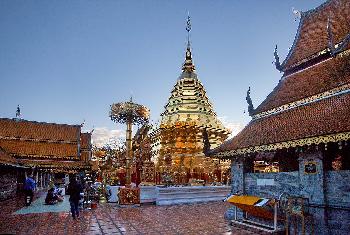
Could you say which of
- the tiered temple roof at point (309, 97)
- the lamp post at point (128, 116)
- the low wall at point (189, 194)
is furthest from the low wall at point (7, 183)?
the tiered temple roof at point (309, 97)

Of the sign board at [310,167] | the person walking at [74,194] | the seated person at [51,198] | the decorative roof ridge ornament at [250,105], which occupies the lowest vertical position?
the seated person at [51,198]

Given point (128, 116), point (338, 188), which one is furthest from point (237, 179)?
point (128, 116)

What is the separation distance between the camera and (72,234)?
8656 millimetres

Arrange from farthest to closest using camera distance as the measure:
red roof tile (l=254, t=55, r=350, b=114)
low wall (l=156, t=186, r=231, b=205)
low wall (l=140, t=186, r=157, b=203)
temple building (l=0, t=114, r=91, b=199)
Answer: temple building (l=0, t=114, r=91, b=199) → low wall (l=140, t=186, r=157, b=203) → low wall (l=156, t=186, r=231, b=205) → red roof tile (l=254, t=55, r=350, b=114)

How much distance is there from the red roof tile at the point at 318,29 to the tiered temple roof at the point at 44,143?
83.1ft

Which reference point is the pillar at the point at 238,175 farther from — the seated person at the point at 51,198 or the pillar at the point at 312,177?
the seated person at the point at 51,198

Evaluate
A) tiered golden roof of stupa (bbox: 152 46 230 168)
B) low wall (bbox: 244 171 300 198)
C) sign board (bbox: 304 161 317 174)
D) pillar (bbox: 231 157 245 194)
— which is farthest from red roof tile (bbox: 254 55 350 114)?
tiered golden roof of stupa (bbox: 152 46 230 168)

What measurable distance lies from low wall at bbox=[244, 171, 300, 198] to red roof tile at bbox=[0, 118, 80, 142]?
27.5m

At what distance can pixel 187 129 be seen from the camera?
28.1 metres

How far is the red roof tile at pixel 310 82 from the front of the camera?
360 inches

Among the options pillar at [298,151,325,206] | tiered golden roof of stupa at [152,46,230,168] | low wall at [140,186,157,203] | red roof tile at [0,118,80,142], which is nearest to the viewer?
pillar at [298,151,325,206]

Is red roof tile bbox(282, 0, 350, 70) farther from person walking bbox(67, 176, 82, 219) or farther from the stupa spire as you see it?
the stupa spire

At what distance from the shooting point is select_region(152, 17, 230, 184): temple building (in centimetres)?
2673

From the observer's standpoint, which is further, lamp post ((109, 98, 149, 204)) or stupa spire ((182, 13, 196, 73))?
stupa spire ((182, 13, 196, 73))
